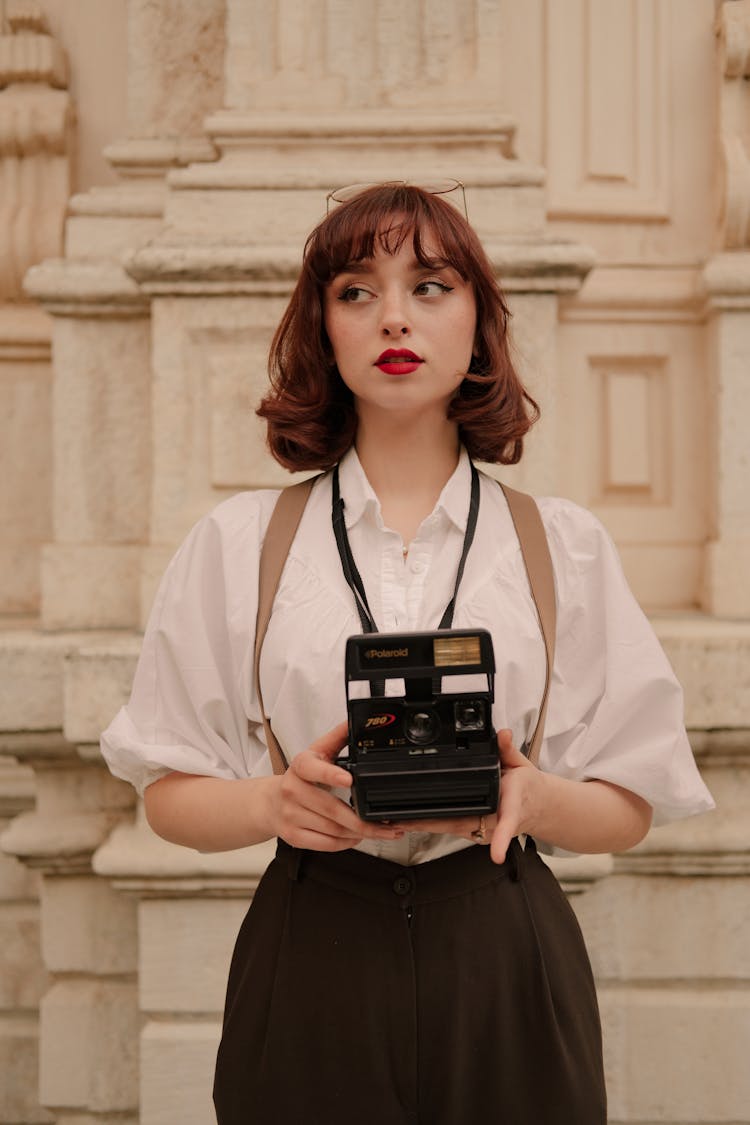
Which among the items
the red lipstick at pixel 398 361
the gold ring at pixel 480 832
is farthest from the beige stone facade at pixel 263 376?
the gold ring at pixel 480 832

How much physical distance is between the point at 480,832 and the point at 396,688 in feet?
0.93

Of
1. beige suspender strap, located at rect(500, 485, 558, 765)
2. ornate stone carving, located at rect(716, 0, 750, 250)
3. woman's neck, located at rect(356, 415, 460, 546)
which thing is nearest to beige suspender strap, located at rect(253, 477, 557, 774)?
beige suspender strap, located at rect(500, 485, 558, 765)

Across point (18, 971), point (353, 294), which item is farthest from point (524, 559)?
point (18, 971)

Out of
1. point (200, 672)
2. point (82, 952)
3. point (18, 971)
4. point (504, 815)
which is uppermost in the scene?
point (200, 672)

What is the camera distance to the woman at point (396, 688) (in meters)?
1.43

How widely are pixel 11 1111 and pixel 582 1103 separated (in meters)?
2.03

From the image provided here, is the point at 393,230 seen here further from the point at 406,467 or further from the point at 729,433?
the point at 729,433

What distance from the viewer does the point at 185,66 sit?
3178 millimetres

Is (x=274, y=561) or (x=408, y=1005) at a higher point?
(x=274, y=561)

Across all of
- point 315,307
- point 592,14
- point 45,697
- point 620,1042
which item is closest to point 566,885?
point 620,1042

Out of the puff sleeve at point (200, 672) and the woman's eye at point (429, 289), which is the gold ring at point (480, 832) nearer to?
the puff sleeve at point (200, 672)

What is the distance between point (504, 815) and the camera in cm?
129

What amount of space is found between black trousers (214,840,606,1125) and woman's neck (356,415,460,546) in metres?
0.46

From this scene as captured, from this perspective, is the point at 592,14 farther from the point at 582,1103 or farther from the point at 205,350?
the point at 582,1103
